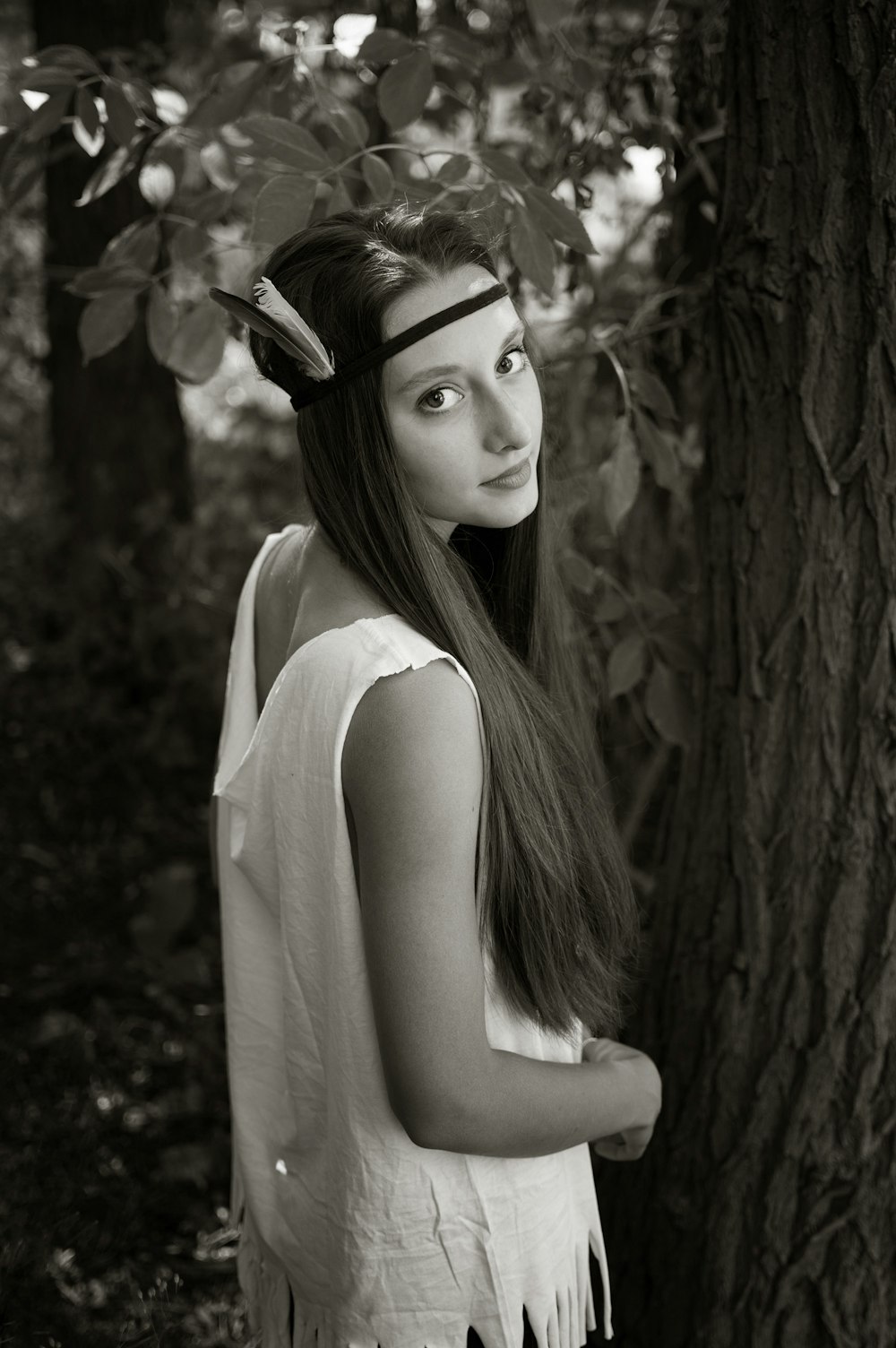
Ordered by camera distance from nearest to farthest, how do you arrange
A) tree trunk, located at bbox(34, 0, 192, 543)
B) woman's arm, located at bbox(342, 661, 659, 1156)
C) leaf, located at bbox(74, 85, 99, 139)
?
woman's arm, located at bbox(342, 661, 659, 1156)
leaf, located at bbox(74, 85, 99, 139)
tree trunk, located at bbox(34, 0, 192, 543)

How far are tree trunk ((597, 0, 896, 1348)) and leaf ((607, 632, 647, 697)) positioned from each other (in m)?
0.15

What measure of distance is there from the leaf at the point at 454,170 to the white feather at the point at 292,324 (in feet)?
1.77

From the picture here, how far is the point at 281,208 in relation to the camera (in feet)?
5.23

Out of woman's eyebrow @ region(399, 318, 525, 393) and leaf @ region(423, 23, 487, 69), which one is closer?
woman's eyebrow @ region(399, 318, 525, 393)

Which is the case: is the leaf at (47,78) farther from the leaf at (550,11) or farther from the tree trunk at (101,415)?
the tree trunk at (101,415)

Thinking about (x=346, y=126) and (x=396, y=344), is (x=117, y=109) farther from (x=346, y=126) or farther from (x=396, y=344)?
(x=396, y=344)

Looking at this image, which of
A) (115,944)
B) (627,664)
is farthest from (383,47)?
(115,944)

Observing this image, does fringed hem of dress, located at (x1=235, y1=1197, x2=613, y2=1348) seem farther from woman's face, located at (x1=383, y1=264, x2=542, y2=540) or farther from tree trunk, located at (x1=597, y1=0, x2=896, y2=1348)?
woman's face, located at (x1=383, y1=264, x2=542, y2=540)

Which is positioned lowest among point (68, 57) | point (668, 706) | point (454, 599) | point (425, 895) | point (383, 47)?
point (425, 895)

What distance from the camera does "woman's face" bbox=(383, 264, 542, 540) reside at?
50.9 inches

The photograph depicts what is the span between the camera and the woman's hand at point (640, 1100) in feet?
4.82

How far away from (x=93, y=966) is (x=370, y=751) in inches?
97.2

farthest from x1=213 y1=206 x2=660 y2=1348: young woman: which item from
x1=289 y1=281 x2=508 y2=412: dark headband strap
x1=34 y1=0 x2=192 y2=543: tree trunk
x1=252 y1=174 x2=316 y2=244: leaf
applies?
x1=34 y1=0 x2=192 y2=543: tree trunk

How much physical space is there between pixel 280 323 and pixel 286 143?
1.74 feet
